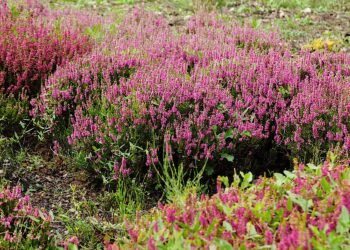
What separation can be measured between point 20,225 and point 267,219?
1383mm

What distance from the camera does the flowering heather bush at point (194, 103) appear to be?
4137 millimetres

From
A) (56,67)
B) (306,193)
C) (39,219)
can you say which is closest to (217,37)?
(56,67)

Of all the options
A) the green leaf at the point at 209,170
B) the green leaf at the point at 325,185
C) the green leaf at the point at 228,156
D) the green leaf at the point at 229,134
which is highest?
the green leaf at the point at 325,185

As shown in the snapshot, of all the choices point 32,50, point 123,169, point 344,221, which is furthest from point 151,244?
point 32,50

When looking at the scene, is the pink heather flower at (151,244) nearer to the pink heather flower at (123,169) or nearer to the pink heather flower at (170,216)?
the pink heather flower at (170,216)

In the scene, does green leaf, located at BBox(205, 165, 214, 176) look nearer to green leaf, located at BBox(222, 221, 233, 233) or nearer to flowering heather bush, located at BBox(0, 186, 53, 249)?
flowering heather bush, located at BBox(0, 186, 53, 249)

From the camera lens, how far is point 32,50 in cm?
512

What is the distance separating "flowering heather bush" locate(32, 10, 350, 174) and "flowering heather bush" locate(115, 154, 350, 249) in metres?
1.37

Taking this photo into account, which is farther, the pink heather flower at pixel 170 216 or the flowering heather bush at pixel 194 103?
the flowering heather bush at pixel 194 103

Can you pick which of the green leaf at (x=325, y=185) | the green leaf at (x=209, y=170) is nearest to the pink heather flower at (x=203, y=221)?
the green leaf at (x=325, y=185)

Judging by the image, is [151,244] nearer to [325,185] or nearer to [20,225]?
[325,185]

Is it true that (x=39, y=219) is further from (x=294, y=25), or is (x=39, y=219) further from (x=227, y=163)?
(x=294, y=25)

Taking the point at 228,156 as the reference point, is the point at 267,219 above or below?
above

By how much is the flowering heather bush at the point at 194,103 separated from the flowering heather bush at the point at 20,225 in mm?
959
